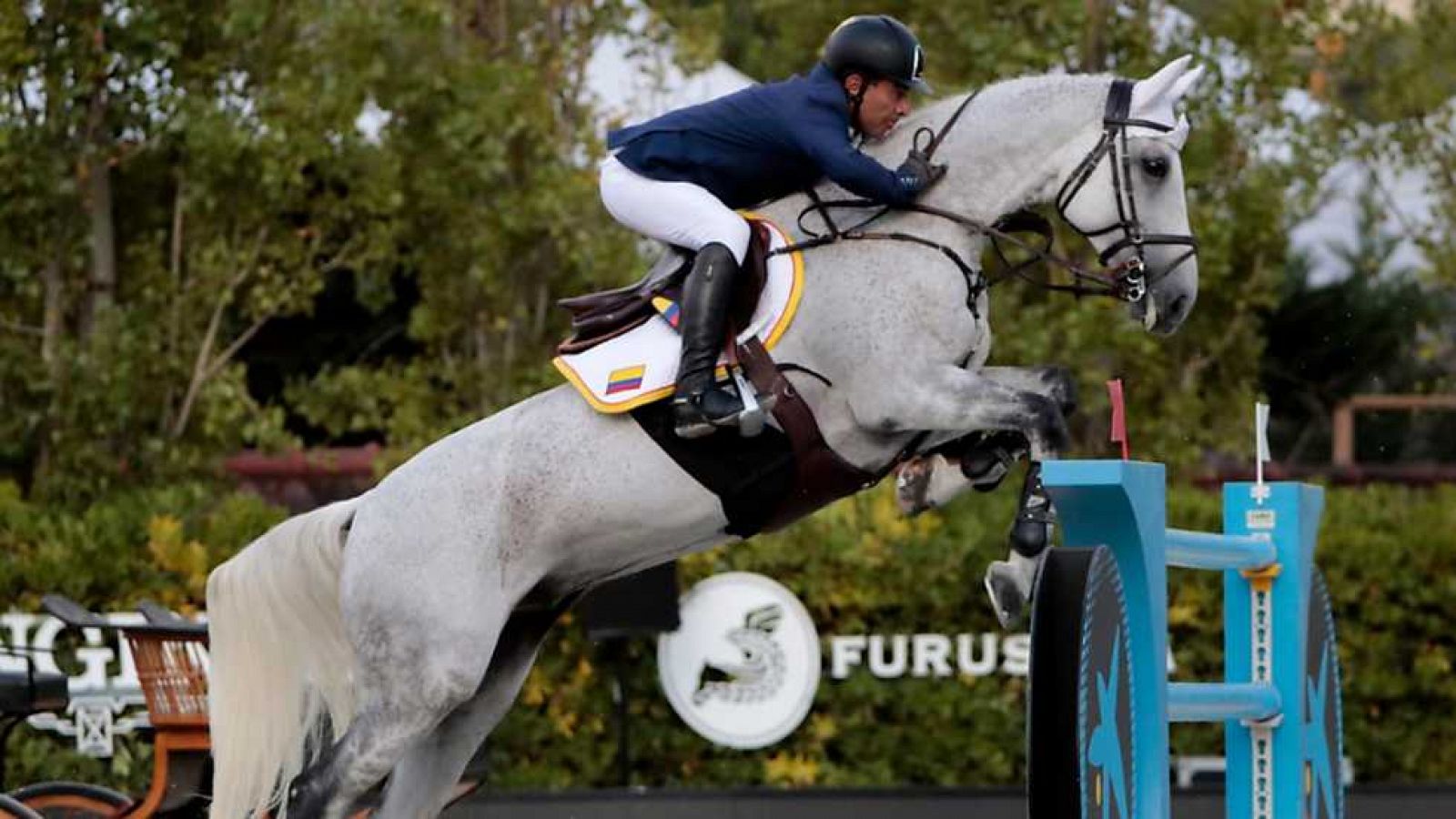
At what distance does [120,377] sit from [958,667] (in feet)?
11.7

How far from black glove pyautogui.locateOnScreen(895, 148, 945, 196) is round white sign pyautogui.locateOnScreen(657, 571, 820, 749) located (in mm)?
3589

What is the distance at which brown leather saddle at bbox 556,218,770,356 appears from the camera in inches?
203

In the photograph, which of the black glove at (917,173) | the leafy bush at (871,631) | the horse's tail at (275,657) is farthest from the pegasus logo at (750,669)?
the black glove at (917,173)

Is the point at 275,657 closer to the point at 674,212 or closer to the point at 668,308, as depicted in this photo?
the point at 668,308

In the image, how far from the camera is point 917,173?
5117mm

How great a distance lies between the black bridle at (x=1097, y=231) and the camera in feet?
16.6

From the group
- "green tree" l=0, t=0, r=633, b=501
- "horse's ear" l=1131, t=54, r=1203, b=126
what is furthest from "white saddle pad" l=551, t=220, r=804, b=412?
"green tree" l=0, t=0, r=633, b=501

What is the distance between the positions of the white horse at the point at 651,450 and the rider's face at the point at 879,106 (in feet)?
0.18

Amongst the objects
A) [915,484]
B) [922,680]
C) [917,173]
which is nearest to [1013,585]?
[915,484]

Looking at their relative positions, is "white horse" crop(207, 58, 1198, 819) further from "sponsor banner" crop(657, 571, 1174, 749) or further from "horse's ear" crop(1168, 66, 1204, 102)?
"sponsor banner" crop(657, 571, 1174, 749)

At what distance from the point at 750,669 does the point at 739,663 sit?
0.04 m

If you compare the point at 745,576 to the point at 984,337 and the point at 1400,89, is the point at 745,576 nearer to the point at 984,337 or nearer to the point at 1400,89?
the point at 984,337

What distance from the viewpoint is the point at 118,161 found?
1023 cm

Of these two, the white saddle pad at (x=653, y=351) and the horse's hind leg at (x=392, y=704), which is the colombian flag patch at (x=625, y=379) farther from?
the horse's hind leg at (x=392, y=704)
